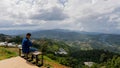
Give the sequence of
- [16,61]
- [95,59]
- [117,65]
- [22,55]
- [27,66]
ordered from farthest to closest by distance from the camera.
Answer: [95,59], [117,65], [22,55], [16,61], [27,66]

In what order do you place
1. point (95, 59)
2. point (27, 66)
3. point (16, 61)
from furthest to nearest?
point (95, 59), point (16, 61), point (27, 66)

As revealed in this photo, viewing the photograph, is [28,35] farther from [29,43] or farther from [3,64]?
[3,64]

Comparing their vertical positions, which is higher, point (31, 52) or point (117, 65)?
point (31, 52)

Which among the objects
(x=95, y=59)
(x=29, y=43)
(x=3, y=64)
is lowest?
(x=95, y=59)

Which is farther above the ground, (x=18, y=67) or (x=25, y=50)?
(x=25, y=50)

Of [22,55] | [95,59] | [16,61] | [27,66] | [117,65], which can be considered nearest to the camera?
[27,66]

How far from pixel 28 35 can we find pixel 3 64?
10.1 feet

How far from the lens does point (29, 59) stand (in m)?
18.0

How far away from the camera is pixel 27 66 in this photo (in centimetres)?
1667

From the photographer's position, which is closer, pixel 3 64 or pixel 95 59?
pixel 3 64

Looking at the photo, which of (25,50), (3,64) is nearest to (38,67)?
(25,50)

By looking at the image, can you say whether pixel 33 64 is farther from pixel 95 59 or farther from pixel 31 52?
pixel 95 59

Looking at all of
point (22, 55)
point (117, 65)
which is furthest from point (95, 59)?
point (22, 55)

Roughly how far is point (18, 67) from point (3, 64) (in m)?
1.85
